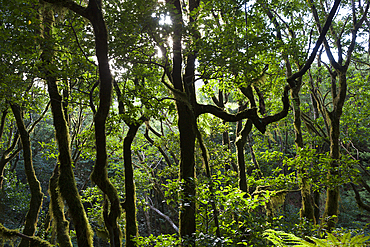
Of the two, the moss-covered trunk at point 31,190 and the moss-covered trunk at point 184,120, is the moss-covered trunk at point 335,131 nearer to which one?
the moss-covered trunk at point 184,120

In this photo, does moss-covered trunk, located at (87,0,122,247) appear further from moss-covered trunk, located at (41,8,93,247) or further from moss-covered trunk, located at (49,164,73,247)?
moss-covered trunk, located at (49,164,73,247)

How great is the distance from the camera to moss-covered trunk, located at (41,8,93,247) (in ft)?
15.7

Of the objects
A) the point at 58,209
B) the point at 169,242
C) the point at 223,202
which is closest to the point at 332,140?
the point at 223,202

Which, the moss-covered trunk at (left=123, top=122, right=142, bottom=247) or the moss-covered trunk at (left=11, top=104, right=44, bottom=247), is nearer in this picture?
the moss-covered trunk at (left=123, top=122, right=142, bottom=247)

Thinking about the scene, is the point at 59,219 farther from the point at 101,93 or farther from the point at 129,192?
the point at 101,93

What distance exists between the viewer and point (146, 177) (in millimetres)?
10367

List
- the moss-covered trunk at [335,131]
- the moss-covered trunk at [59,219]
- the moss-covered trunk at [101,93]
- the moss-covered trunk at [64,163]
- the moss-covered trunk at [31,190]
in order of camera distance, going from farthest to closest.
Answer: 1. the moss-covered trunk at [335,131]
2. the moss-covered trunk at [31,190]
3. the moss-covered trunk at [59,219]
4. the moss-covered trunk at [64,163]
5. the moss-covered trunk at [101,93]

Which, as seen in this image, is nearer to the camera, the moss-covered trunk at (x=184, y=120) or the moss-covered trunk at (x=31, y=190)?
the moss-covered trunk at (x=184, y=120)

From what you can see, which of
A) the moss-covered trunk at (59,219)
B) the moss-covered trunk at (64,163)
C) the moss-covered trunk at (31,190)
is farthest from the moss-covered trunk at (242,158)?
the moss-covered trunk at (31,190)

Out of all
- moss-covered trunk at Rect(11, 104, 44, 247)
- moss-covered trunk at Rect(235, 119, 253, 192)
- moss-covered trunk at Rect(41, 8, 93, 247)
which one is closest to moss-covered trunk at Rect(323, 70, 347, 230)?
moss-covered trunk at Rect(235, 119, 253, 192)

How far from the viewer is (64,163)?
5219mm

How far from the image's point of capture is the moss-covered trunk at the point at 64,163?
4799 millimetres

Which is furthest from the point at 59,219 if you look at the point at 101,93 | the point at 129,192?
the point at 101,93

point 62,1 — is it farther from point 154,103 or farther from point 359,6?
point 359,6
